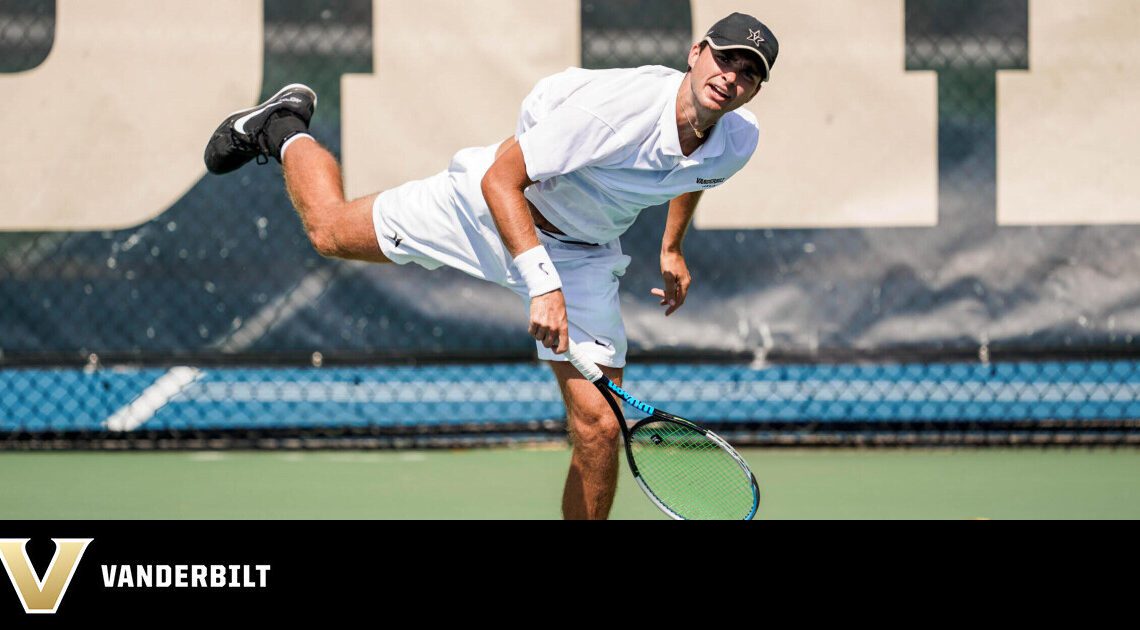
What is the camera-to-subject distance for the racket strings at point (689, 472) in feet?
11.1

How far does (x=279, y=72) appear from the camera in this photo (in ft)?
17.6

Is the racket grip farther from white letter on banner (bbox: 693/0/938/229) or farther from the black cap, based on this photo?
white letter on banner (bbox: 693/0/938/229)

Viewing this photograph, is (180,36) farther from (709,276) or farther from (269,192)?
(709,276)

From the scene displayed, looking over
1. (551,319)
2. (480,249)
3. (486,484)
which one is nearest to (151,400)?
(486,484)

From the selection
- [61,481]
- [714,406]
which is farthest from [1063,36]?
[61,481]

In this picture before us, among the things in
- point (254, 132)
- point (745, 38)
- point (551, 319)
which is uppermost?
point (745, 38)

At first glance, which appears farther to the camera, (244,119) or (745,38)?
(244,119)

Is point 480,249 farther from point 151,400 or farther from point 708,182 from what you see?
point 151,400

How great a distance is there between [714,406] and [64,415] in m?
2.72

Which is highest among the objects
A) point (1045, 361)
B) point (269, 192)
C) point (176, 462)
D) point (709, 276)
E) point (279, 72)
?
point (279, 72)

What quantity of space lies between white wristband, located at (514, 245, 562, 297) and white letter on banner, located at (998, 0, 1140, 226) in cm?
289

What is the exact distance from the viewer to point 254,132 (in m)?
4.02
